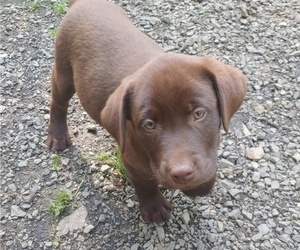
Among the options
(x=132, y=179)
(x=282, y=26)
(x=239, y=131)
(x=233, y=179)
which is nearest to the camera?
(x=132, y=179)

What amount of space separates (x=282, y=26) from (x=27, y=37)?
2.74 meters

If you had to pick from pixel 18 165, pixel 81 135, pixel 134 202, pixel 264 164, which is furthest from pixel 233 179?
pixel 18 165

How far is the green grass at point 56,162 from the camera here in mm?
5215

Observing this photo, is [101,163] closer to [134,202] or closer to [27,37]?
[134,202]

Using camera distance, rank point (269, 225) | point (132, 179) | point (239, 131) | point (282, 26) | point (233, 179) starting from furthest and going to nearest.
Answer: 1. point (282, 26)
2. point (239, 131)
3. point (233, 179)
4. point (269, 225)
5. point (132, 179)

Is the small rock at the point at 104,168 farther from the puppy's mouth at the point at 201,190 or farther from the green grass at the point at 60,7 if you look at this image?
the green grass at the point at 60,7

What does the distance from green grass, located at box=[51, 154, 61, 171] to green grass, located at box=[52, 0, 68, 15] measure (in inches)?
80.5

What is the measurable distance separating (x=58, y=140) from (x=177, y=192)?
3.95 ft

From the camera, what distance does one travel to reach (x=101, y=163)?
5160mm

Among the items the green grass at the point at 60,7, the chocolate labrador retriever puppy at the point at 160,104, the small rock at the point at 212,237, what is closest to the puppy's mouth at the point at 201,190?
the chocolate labrador retriever puppy at the point at 160,104

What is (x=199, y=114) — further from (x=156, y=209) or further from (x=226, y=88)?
(x=156, y=209)

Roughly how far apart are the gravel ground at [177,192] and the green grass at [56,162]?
0.04 meters

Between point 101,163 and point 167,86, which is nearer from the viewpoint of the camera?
point 167,86

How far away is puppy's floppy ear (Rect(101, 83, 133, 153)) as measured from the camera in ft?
12.1
